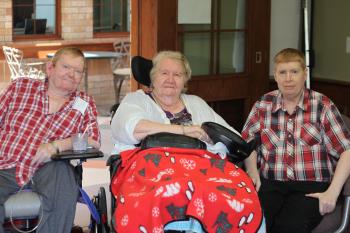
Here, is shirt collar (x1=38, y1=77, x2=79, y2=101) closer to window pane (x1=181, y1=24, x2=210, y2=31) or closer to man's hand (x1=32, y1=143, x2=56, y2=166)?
man's hand (x1=32, y1=143, x2=56, y2=166)

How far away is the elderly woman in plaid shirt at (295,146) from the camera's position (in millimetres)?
3020

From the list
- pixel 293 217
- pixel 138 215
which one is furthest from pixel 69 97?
pixel 293 217

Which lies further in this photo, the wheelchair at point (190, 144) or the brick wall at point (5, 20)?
the brick wall at point (5, 20)

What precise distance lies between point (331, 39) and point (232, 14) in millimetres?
Result: 820

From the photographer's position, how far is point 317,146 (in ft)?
10.2

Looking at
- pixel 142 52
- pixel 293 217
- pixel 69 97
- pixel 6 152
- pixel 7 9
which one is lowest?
pixel 293 217

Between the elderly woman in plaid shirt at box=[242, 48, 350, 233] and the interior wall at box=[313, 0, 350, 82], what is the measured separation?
5.99 ft

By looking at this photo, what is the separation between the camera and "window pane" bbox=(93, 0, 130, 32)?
1045 centimetres

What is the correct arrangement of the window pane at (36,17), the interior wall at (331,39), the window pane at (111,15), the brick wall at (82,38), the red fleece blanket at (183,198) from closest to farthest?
the red fleece blanket at (183,198)
the interior wall at (331,39)
the brick wall at (82,38)
the window pane at (36,17)
the window pane at (111,15)

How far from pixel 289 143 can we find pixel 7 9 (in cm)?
733

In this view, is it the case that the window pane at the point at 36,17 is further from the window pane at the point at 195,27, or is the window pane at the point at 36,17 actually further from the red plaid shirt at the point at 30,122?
the red plaid shirt at the point at 30,122

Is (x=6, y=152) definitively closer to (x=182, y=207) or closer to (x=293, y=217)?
(x=182, y=207)

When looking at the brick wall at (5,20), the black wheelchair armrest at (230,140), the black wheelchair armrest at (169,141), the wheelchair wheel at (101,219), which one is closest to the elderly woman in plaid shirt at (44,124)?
the wheelchair wheel at (101,219)

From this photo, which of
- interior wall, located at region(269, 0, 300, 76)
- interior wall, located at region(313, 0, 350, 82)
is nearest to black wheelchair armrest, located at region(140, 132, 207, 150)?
interior wall, located at region(269, 0, 300, 76)
